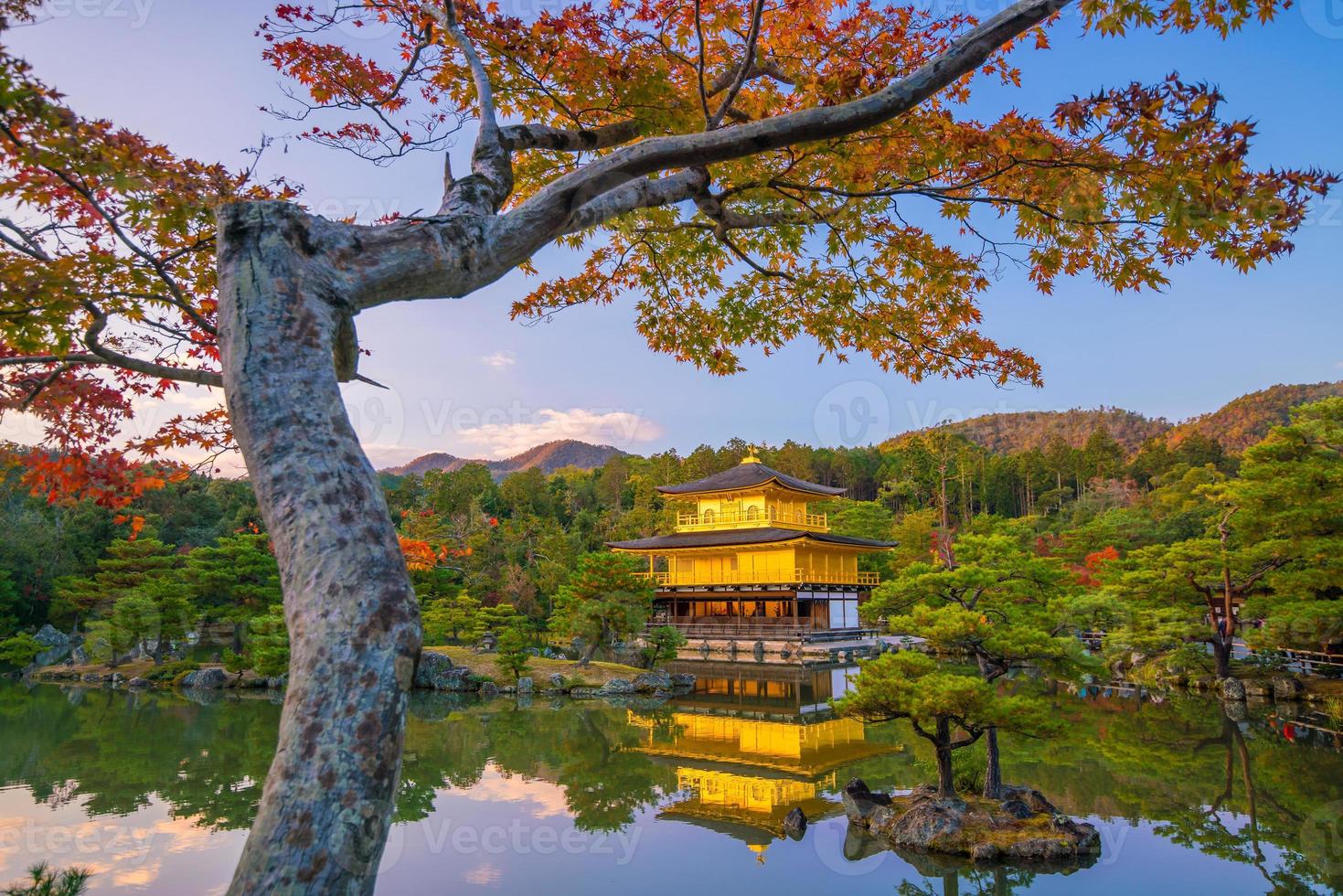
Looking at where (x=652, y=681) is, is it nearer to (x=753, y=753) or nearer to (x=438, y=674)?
(x=438, y=674)

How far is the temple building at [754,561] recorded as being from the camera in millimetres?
21375

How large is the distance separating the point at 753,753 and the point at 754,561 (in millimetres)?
13893

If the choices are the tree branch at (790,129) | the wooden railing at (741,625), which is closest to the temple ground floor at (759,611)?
the wooden railing at (741,625)

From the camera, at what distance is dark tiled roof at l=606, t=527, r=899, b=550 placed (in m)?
21.3

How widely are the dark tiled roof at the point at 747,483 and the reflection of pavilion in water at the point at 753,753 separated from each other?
32.4 ft

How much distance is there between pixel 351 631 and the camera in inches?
47.7

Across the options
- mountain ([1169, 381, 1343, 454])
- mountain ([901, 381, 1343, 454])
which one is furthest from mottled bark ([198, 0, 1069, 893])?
mountain ([1169, 381, 1343, 454])

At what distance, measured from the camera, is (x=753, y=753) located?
874cm

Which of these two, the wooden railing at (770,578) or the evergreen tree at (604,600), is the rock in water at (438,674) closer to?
the evergreen tree at (604,600)

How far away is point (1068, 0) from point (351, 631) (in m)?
2.57

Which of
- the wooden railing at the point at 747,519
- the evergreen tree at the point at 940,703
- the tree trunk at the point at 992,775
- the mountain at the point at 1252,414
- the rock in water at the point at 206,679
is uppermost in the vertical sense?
Result: the mountain at the point at 1252,414
